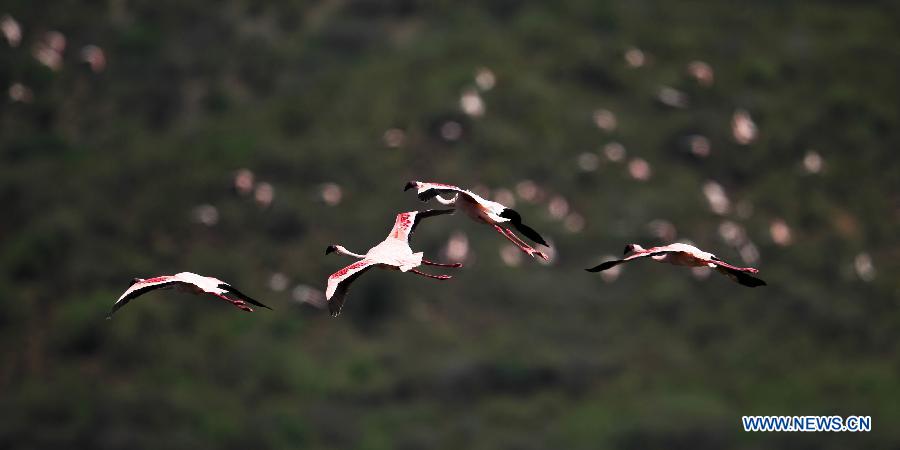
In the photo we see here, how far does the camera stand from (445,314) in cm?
4116

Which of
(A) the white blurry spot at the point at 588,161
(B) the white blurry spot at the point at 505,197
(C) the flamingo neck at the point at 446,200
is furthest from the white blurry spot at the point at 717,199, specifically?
(C) the flamingo neck at the point at 446,200

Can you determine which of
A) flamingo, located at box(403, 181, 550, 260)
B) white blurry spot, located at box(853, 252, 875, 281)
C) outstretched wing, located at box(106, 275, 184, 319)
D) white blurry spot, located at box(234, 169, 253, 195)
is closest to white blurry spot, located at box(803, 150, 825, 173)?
white blurry spot, located at box(853, 252, 875, 281)

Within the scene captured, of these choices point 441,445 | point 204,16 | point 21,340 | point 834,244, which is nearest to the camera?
point 441,445

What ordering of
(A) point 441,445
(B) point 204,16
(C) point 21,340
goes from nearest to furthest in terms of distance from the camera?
(A) point 441,445, (C) point 21,340, (B) point 204,16

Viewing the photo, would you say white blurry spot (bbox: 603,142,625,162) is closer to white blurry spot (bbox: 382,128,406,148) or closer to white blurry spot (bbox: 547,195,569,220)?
white blurry spot (bbox: 547,195,569,220)

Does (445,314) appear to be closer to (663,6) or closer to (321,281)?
(321,281)

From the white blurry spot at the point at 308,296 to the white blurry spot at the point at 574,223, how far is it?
6765 mm

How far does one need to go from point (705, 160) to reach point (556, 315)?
7.57 metres

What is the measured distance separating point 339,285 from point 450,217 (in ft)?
99.3

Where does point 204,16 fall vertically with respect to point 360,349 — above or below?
above

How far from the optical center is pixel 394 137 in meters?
42.5

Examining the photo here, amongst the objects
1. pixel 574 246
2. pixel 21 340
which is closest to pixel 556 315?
pixel 574 246

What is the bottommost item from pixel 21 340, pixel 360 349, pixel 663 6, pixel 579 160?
pixel 21 340

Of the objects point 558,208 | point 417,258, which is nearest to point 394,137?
point 558,208
